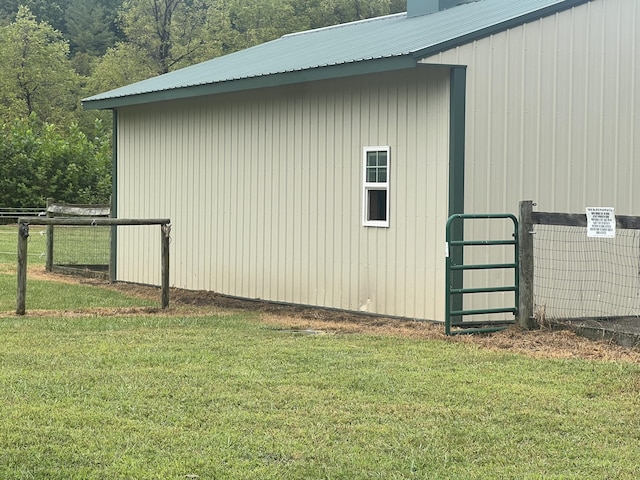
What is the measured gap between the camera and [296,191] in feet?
45.4

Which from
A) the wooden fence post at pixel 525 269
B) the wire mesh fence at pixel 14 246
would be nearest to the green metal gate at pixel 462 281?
the wooden fence post at pixel 525 269

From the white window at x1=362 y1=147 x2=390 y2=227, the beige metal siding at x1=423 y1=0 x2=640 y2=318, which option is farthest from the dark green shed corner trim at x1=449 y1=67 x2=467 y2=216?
the white window at x1=362 y1=147 x2=390 y2=227

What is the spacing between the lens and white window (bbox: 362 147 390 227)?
12.5m

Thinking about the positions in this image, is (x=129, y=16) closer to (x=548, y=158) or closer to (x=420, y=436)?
(x=548, y=158)

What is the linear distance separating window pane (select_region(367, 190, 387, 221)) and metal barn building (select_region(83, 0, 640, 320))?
0.7 inches

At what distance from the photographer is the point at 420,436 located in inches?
248

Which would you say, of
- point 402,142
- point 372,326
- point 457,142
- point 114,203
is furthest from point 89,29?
point 457,142

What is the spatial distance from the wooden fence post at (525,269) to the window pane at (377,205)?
6.69 ft

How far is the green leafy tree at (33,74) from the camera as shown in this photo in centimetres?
5862

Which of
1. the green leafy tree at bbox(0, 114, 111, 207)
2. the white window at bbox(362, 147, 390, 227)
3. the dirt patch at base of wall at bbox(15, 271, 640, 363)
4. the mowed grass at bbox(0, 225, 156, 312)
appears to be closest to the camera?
the dirt patch at base of wall at bbox(15, 271, 640, 363)

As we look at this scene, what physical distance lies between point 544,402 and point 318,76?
6296mm

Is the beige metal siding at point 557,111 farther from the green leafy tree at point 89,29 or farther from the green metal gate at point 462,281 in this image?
the green leafy tree at point 89,29

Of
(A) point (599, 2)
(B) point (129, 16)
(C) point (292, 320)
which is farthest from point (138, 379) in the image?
(B) point (129, 16)

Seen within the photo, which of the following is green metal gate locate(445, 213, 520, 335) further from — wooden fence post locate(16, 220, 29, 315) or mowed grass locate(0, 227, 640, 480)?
wooden fence post locate(16, 220, 29, 315)
